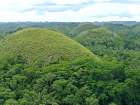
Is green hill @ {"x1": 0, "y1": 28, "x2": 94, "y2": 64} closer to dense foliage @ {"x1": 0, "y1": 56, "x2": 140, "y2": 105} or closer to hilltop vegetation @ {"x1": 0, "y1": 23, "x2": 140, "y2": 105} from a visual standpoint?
hilltop vegetation @ {"x1": 0, "y1": 23, "x2": 140, "y2": 105}

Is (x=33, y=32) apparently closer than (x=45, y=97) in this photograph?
No

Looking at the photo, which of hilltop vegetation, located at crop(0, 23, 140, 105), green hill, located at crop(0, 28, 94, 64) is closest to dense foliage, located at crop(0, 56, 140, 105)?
hilltop vegetation, located at crop(0, 23, 140, 105)

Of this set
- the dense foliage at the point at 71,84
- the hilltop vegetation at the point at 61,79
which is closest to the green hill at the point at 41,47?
the hilltop vegetation at the point at 61,79

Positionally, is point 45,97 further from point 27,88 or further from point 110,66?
point 110,66

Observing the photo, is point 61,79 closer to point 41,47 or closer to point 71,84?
point 71,84

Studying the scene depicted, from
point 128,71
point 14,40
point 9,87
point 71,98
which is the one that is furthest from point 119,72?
point 14,40

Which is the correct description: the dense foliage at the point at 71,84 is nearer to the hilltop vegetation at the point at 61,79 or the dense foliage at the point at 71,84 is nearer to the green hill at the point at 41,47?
the hilltop vegetation at the point at 61,79

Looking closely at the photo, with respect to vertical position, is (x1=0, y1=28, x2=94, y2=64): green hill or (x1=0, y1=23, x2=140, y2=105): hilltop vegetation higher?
(x1=0, y1=28, x2=94, y2=64): green hill

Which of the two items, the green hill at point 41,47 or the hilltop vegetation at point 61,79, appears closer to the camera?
the hilltop vegetation at point 61,79
